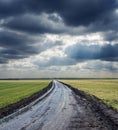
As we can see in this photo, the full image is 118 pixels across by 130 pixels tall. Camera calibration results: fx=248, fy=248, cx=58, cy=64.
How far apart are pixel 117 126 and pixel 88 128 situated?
5.79 feet

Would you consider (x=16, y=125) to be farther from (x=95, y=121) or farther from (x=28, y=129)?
(x=95, y=121)

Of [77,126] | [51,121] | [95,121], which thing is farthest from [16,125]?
[95,121]

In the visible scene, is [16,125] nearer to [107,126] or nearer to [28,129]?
[28,129]

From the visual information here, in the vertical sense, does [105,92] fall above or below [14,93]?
above

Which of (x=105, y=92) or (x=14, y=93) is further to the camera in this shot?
(x=105, y=92)

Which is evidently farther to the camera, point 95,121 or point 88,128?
point 95,121

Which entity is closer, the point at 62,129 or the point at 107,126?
the point at 62,129

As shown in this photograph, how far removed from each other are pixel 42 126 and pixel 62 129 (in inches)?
52.3

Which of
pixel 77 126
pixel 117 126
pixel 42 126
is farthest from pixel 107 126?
pixel 42 126

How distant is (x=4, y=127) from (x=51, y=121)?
3077 mm

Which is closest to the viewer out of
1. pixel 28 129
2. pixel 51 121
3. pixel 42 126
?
pixel 28 129

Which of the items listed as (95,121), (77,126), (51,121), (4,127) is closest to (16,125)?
A: (4,127)

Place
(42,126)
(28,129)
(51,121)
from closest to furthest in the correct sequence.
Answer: (28,129) → (42,126) → (51,121)

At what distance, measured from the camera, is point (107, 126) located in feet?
44.5
